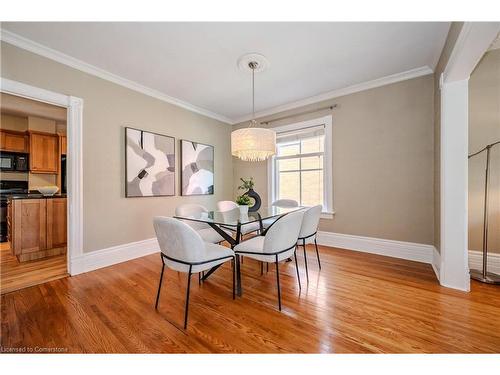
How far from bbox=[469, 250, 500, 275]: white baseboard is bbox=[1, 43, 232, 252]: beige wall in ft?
13.6

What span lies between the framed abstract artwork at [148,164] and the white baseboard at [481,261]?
4.18 meters

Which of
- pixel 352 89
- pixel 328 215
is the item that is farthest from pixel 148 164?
pixel 352 89

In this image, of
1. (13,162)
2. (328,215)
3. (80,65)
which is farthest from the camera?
(13,162)

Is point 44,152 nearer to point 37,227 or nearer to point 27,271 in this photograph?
point 37,227

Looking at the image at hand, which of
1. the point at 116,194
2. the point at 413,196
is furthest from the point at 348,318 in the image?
the point at 116,194

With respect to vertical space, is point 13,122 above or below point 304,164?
above

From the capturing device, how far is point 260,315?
169cm

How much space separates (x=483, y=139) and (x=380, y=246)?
5.76ft

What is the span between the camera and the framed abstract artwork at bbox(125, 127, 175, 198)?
3.06 m

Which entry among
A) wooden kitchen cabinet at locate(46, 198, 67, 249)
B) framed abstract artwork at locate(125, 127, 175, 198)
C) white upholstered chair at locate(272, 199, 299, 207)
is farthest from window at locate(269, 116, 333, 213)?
wooden kitchen cabinet at locate(46, 198, 67, 249)

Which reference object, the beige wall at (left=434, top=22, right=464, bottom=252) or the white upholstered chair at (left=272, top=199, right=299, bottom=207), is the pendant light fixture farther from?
the beige wall at (left=434, top=22, right=464, bottom=252)

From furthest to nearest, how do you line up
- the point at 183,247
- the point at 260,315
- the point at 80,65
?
the point at 80,65
the point at 260,315
the point at 183,247

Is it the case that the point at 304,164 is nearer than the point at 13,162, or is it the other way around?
the point at 304,164

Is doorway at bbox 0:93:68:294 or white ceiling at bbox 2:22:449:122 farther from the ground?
Result: white ceiling at bbox 2:22:449:122
